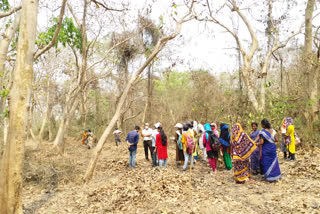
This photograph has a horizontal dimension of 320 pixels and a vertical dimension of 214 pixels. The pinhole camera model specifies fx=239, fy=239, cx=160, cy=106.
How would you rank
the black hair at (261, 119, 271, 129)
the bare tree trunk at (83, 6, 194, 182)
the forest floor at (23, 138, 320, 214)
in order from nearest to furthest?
the forest floor at (23, 138, 320, 214)
the black hair at (261, 119, 271, 129)
the bare tree trunk at (83, 6, 194, 182)

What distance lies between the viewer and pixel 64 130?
509 inches

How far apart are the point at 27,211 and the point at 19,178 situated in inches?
62.4

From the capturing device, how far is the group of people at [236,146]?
20.9ft

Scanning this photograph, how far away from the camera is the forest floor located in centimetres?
470

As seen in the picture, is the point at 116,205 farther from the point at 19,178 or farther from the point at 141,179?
the point at 19,178

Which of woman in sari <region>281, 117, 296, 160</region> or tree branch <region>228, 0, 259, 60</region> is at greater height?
tree branch <region>228, 0, 259, 60</region>

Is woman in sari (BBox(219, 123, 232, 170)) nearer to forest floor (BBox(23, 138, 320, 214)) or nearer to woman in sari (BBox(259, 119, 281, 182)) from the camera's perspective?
forest floor (BBox(23, 138, 320, 214))

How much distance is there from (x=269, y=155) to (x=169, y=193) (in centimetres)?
294

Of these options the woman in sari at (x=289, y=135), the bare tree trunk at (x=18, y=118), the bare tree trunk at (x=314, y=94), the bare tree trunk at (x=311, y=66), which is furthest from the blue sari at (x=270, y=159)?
the bare tree trunk at (x=314, y=94)

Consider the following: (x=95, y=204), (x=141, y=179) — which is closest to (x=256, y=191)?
(x=141, y=179)

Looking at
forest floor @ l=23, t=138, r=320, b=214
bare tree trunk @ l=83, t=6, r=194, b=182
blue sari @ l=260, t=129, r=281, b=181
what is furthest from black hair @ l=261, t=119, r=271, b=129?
bare tree trunk @ l=83, t=6, r=194, b=182

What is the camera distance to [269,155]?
20.9 ft

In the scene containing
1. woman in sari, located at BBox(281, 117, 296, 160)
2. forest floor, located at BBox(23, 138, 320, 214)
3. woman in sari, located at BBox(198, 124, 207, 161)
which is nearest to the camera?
forest floor, located at BBox(23, 138, 320, 214)

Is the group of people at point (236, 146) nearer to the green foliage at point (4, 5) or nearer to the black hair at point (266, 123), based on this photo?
the black hair at point (266, 123)
